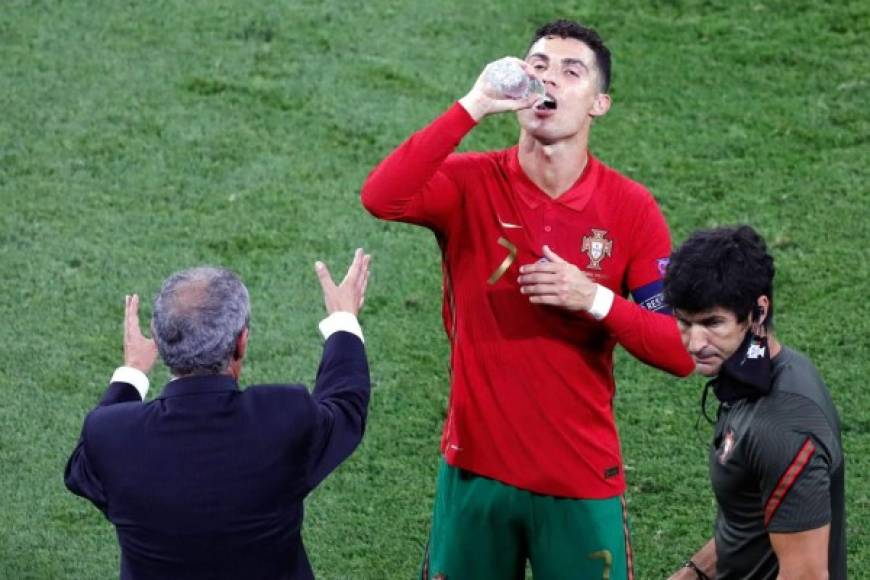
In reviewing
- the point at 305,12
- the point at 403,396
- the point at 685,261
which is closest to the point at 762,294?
the point at 685,261

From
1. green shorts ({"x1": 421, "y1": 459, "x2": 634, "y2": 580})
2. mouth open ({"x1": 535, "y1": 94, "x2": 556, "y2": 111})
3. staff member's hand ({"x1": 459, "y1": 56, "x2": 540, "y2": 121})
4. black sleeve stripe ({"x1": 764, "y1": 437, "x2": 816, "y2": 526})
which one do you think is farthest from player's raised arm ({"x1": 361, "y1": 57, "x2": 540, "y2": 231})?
black sleeve stripe ({"x1": 764, "y1": 437, "x2": 816, "y2": 526})

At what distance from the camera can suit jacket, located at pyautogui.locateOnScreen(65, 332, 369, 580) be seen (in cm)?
403

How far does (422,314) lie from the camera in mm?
7973

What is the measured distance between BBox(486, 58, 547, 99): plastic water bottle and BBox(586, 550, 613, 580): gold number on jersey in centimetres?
134

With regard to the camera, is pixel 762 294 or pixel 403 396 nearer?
pixel 762 294

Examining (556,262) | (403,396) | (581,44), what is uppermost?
(581,44)

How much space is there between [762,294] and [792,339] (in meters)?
3.62

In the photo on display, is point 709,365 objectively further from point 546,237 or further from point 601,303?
point 546,237

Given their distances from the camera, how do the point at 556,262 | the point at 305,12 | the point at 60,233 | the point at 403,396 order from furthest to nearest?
the point at 305,12, the point at 60,233, the point at 403,396, the point at 556,262

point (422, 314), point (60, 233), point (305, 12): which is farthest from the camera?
point (305, 12)

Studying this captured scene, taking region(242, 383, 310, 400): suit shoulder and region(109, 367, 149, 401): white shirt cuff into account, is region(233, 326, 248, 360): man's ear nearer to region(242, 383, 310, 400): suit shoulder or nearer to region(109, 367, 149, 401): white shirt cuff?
region(242, 383, 310, 400): suit shoulder

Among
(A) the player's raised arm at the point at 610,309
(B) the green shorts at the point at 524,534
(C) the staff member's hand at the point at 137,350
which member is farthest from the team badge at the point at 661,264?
(C) the staff member's hand at the point at 137,350

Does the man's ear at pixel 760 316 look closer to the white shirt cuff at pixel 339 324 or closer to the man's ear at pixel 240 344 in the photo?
the white shirt cuff at pixel 339 324

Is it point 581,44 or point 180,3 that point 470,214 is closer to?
point 581,44
